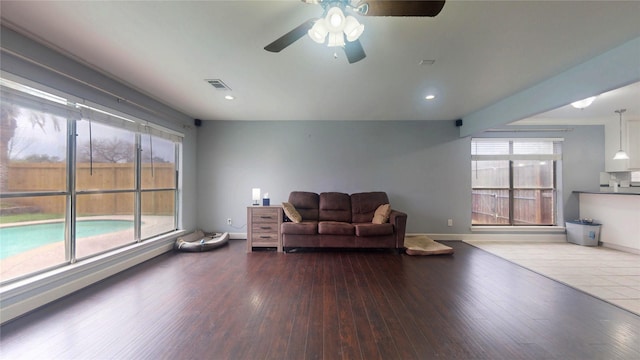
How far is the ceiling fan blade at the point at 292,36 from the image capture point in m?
1.58

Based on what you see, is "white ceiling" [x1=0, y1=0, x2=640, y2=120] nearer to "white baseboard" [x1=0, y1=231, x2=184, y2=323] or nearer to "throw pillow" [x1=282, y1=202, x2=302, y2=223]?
"throw pillow" [x1=282, y1=202, x2=302, y2=223]

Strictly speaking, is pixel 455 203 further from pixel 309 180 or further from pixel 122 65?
pixel 122 65

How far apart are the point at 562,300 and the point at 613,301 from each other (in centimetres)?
48

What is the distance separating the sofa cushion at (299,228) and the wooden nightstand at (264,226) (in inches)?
7.0

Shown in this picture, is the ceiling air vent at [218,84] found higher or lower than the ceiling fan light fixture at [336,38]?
higher

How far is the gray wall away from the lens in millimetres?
4863

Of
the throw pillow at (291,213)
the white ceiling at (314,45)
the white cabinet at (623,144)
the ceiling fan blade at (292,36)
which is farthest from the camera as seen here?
the white cabinet at (623,144)

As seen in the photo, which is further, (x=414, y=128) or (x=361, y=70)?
→ (x=414, y=128)

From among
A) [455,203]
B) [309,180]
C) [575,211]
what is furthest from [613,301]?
[309,180]

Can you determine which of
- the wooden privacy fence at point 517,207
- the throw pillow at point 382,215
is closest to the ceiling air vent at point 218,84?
the throw pillow at point 382,215

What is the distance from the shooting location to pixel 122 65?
2559 millimetres

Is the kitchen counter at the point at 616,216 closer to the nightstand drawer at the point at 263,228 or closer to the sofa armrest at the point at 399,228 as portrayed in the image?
the sofa armrest at the point at 399,228

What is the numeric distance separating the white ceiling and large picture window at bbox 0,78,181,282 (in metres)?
0.60

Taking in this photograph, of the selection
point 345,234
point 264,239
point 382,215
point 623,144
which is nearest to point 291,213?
point 264,239
